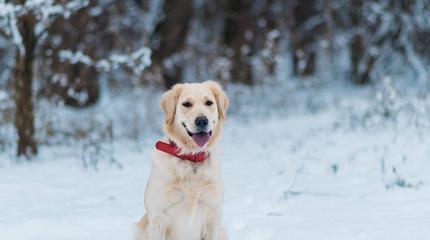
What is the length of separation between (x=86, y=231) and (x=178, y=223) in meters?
1.03

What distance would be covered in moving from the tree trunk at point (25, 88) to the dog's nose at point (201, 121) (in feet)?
12.6

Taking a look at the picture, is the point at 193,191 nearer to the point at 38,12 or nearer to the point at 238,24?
the point at 38,12

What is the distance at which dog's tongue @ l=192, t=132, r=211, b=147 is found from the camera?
3502 millimetres

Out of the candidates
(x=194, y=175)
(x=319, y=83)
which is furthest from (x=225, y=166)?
(x=319, y=83)

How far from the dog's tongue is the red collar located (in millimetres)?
92

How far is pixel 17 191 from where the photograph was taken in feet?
17.2

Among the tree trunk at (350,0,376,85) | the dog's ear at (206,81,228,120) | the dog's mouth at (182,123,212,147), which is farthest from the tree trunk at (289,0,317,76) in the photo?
the dog's mouth at (182,123,212,147)

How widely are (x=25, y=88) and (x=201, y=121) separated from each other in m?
3.97

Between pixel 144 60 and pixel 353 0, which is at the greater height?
pixel 353 0

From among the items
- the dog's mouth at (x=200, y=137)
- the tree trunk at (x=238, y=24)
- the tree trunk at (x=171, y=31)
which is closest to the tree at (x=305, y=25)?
the tree trunk at (x=238, y=24)

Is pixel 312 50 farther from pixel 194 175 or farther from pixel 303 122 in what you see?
pixel 194 175

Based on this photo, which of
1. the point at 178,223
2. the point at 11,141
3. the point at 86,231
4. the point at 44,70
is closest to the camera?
the point at 178,223

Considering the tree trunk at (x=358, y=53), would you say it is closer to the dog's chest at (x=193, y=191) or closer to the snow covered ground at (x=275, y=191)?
the snow covered ground at (x=275, y=191)

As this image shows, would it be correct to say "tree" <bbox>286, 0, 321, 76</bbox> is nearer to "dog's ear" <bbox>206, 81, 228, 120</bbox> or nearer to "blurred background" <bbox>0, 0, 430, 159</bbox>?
"blurred background" <bbox>0, 0, 430, 159</bbox>
